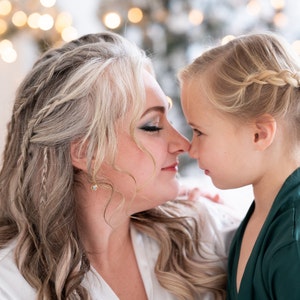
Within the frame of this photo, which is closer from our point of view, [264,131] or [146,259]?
[264,131]

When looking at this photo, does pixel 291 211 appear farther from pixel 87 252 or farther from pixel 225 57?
pixel 87 252

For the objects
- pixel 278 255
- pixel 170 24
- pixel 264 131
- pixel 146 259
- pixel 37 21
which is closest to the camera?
pixel 278 255

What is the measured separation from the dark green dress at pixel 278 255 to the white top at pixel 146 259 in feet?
1.00

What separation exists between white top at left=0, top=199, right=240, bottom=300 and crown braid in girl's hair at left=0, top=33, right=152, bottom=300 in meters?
0.03

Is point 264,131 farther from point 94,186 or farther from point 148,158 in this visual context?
point 94,186

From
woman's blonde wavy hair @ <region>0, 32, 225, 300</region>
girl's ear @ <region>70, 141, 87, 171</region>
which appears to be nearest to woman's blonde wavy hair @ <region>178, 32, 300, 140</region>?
woman's blonde wavy hair @ <region>0, 32, 225, 300</region>

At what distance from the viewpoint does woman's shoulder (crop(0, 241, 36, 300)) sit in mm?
1496

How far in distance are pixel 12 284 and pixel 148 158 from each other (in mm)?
480

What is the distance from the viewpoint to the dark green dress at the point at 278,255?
1.31m

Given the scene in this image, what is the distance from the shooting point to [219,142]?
1521 mm

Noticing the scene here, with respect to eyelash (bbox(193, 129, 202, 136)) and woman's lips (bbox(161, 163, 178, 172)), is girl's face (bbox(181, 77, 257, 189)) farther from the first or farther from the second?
woman's lips (bbox(161, 163, 178, 172))

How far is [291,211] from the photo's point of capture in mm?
1393

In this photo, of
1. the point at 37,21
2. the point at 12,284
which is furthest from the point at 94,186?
the point at 37,21

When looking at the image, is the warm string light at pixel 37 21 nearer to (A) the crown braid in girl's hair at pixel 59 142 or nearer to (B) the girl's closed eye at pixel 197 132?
(A) the crown braid in girl's hair at pixel 59 142
